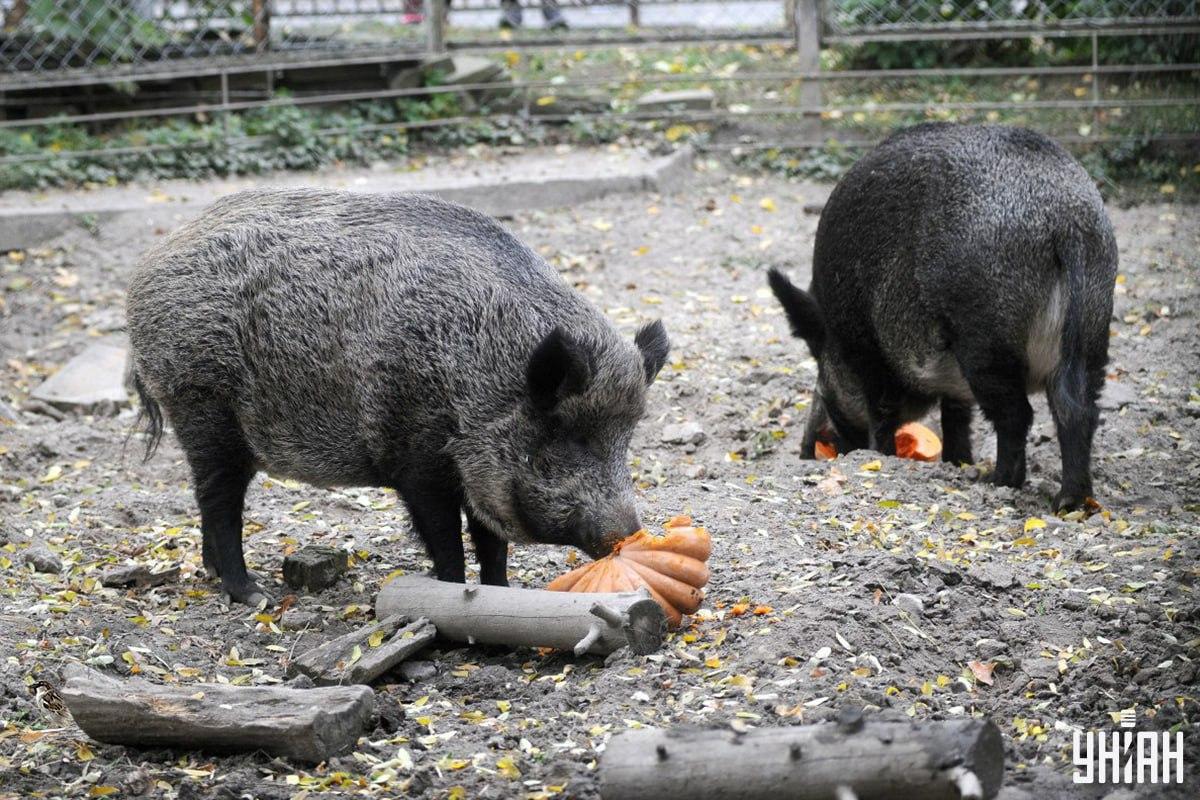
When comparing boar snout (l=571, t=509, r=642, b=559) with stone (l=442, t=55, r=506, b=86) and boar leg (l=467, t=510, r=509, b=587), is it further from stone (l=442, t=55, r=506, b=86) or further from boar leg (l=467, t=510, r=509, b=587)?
stone (l=442, t=55, r=506, b=86)

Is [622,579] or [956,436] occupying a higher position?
[622,579]

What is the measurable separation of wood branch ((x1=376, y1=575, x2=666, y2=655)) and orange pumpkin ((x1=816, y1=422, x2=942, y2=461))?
3624 millimetres

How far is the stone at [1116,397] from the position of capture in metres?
8.41

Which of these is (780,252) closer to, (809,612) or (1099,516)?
(1099,516)

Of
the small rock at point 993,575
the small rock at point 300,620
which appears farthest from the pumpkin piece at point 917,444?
the small rock at point 300,620

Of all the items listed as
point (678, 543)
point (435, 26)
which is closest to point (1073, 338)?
point (678, 543)

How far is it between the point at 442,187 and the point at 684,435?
4722 mm

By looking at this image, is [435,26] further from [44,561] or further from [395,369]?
[395,369]

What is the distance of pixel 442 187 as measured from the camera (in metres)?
12.1

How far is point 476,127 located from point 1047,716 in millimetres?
10504

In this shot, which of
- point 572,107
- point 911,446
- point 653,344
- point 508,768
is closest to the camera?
point 508,768

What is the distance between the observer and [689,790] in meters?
3.60

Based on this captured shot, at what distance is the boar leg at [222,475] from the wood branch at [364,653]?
3.24ft

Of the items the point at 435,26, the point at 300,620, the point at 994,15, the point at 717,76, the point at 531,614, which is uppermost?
the point at 435,26
